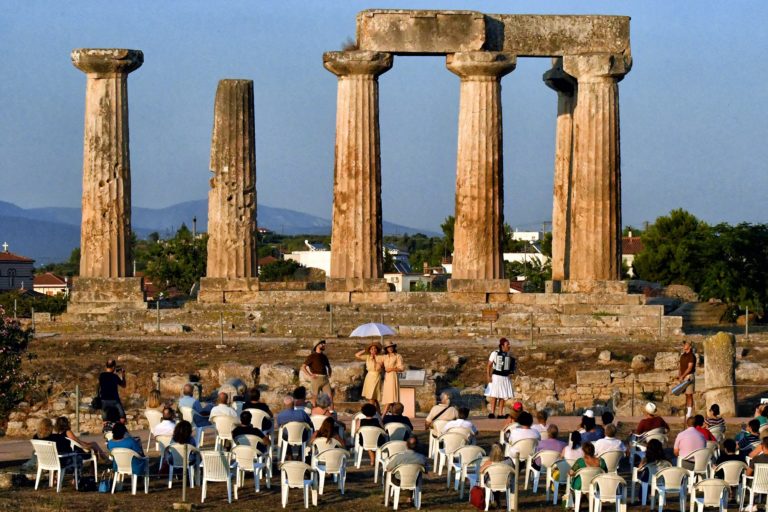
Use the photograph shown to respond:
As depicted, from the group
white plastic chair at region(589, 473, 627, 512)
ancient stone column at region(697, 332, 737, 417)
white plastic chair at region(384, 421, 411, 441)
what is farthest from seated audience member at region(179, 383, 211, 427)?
ancient stone column at region(697, 332, 737, 417)

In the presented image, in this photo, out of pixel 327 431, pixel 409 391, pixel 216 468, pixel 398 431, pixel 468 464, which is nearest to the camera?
pixel 216 468

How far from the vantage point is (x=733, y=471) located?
29531mm

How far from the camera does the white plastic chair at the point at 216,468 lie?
30.0 m

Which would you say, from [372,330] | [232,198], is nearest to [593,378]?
[372,330]

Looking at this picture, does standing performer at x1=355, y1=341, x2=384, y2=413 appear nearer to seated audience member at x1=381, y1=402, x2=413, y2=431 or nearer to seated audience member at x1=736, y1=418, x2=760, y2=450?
seated audience member at x1=381, y1=402, x2=413, y2=431

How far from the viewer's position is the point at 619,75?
56969 millimetres

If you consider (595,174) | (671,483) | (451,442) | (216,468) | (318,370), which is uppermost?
(595,174)

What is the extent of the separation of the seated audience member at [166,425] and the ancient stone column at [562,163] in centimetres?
2825

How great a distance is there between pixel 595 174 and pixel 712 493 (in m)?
29.6

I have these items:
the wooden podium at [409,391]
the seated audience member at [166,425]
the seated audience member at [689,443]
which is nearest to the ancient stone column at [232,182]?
the wooden podium at [409,391]

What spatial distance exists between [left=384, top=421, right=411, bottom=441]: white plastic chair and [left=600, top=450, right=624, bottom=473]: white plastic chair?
4.10 metres

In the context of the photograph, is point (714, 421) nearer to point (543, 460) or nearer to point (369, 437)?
point (543, 460)

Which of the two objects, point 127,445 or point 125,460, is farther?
point 127,445

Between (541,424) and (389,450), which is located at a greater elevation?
(541,424)
